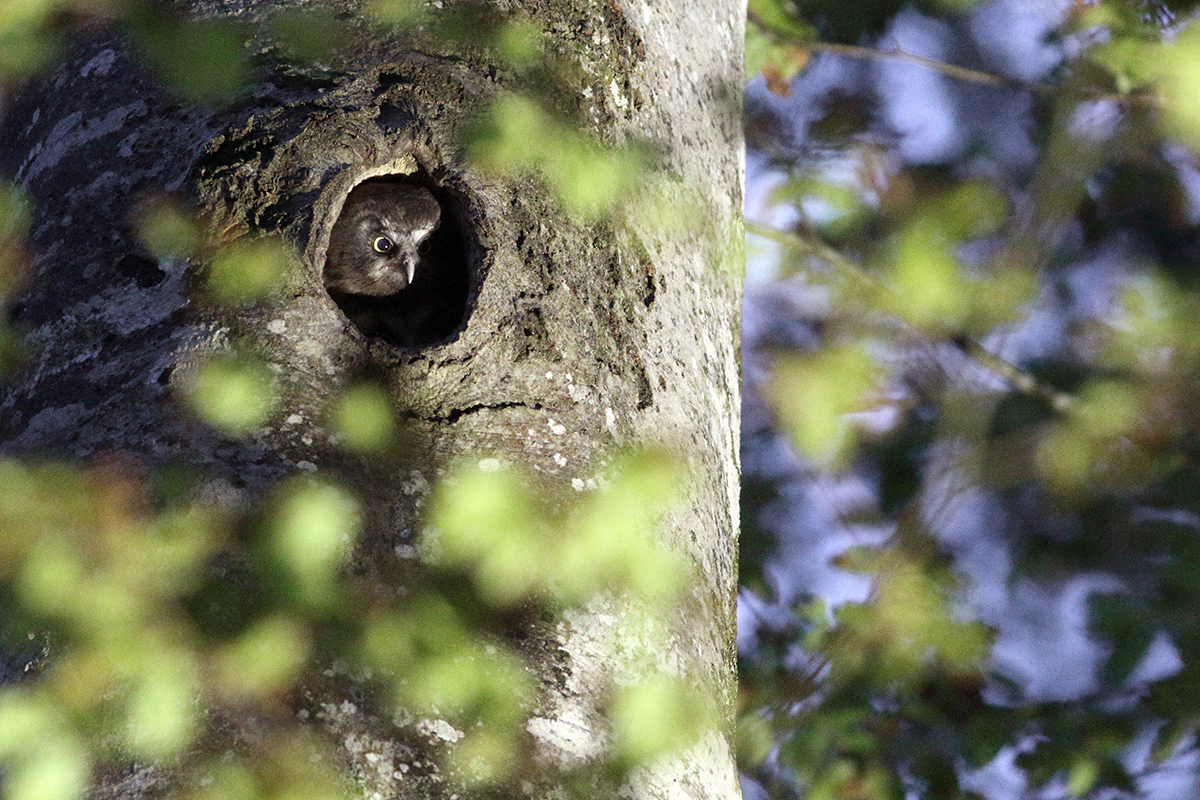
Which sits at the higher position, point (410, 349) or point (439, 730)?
point (410, 349)

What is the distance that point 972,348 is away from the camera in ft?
8.45

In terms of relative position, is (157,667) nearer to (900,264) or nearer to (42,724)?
(42,724)

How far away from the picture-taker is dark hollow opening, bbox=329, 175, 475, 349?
1.84 m

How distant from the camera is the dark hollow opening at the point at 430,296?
1.84 m

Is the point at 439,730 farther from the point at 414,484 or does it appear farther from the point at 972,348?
the point at 972,348

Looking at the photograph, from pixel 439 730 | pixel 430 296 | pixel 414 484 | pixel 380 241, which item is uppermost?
pixel 414 484

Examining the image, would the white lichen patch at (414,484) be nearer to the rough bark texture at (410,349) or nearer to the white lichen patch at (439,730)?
the rough bark texture at (410,349)

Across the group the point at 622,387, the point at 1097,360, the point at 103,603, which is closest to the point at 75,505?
the point at 103,603

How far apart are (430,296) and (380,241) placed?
2.83 ft

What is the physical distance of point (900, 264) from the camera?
2.13 meters

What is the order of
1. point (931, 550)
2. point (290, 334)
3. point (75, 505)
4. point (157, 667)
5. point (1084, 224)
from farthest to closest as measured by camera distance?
1. point (1084, 224)
2. point (931, 550)
3. point (290, 334)
4. point (75, 505)
5. point (157, 667)

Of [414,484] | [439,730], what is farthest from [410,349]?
[439,730]

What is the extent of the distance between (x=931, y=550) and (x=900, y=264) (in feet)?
2.08

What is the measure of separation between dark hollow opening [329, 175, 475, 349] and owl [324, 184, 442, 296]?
4cm
